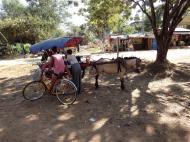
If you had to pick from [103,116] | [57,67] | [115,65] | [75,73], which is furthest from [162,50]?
[103,116]

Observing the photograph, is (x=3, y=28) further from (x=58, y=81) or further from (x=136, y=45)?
(x=58, y=81)

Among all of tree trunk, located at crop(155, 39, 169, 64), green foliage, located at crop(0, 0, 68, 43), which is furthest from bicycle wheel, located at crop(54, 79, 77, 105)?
green foliage, located at crop(0, 0, 68, 43)

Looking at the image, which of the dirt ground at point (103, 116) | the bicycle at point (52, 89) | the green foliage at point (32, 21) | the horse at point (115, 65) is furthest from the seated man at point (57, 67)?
the green foliage at point (32, 21)

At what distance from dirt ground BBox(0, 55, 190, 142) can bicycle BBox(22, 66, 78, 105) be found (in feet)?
0.66

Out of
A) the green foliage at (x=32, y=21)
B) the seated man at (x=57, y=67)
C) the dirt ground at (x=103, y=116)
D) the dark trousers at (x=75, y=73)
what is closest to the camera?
the dirt ground at (x=103, y=116)

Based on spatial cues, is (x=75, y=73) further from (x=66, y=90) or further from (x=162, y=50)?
(x=162, y=50)

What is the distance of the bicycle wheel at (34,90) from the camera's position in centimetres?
946

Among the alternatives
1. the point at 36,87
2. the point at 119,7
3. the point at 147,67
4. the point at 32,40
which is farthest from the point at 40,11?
the point at 36,87

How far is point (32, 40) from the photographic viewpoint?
3956 centimetres

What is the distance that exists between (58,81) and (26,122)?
1843 mm

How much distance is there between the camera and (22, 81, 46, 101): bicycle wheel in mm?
9461

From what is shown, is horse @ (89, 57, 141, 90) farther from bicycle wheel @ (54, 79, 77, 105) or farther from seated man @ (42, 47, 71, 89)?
bicycle wheel @ (54, 79, 77, 105)

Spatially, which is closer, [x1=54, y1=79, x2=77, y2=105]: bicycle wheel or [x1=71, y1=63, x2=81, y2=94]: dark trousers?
[x1=54, y1=79, x2=77, y2=105]: bicycle wheel

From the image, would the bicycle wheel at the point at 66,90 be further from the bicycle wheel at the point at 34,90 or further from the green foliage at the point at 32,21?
the green foliage at the point at 32,21
